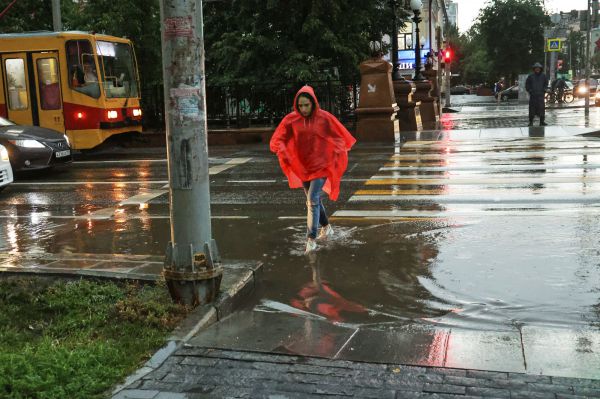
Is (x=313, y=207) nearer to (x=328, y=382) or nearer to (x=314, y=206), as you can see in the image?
(x=314, y=206)

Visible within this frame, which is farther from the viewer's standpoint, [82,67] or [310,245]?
[82,67]

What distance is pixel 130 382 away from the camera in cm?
403

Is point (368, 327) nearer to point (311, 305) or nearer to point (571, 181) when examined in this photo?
point (311, 305)

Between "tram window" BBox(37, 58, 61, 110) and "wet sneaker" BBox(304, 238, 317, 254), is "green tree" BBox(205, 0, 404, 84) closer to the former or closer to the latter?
"tram window" BBox(37, 58, 61, 110)

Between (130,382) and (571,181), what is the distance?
9.06 m

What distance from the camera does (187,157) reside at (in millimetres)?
5238

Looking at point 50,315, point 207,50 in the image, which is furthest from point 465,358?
point 207,50

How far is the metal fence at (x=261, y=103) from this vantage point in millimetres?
21844

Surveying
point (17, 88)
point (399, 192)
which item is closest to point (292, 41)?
point (17, 88)

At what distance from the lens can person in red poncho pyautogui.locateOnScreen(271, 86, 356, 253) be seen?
24.5 feet

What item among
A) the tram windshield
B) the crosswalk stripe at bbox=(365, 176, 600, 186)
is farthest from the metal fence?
the crosswalk stripe at bbox=(365, 176, 600, 186)

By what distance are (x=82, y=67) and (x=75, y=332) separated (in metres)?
14.5

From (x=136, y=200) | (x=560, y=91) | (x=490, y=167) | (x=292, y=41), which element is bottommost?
(x=136, y=200)

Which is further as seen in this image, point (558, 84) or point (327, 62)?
point (558, 84)
